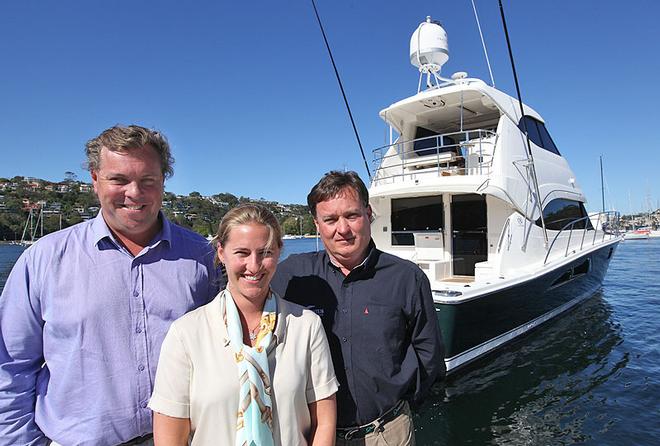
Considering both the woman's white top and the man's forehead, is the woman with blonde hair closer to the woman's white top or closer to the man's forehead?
the woman's white top

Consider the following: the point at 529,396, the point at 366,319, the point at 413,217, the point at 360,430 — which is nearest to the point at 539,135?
the point at 413,217

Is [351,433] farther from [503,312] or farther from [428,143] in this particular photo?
[428,143]

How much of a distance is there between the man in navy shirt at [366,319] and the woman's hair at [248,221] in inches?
15.3

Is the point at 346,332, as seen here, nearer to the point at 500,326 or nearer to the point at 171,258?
the point at 171,258

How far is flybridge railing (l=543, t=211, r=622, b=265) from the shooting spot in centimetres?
798

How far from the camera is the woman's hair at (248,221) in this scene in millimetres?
1528

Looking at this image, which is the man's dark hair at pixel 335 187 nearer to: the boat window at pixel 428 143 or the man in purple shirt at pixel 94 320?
the man in purple shirt at pixel 94 320

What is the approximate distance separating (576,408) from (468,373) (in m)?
1.44

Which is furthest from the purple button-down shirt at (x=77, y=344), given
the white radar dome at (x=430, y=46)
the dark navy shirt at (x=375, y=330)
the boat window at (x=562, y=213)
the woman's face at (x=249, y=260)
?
the white radar dome at (x=430, y=46)

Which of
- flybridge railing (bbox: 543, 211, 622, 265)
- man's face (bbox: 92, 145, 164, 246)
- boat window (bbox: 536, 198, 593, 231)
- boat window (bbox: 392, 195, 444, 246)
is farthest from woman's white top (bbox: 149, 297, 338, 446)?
boat window (bbox: 536, 198, 593, 231)

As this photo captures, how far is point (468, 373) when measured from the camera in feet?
19.2

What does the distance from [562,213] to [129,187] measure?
9714mm

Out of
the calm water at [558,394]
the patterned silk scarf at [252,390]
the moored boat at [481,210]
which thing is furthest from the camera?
the moored boat at [481,210]

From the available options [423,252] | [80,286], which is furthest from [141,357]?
[423,252]
